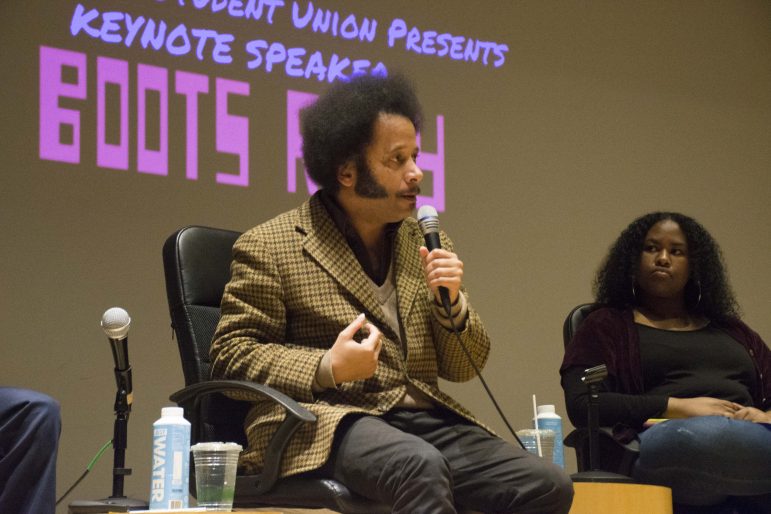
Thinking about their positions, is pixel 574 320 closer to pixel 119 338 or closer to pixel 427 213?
pixel 427 213

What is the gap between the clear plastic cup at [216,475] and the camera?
217 cm

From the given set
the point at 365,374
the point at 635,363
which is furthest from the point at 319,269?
the point at 635,363

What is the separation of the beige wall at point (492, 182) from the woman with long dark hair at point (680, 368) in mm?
913

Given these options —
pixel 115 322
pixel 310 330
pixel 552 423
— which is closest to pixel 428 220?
pixel 310 330

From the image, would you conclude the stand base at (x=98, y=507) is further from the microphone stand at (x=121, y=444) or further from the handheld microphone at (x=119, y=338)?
the handheld microphone at (x=119, y=338)

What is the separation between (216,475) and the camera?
218 cm

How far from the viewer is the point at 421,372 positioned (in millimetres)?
2520

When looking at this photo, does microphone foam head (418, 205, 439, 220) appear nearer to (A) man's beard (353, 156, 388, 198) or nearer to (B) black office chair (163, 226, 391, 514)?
(A) man's beard (353, 156, 388, 198)

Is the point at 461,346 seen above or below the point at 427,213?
below

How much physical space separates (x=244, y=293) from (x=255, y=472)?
0.41 m

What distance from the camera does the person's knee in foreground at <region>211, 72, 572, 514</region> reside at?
2.21 meters

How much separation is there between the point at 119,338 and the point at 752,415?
181cm

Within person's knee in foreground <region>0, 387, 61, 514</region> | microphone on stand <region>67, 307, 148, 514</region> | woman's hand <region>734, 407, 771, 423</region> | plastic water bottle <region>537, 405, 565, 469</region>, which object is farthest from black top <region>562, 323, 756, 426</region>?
person's knee in foreground <region>0, 387, 61, 514</region>

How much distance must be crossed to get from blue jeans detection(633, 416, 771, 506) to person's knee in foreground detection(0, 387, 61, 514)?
5.14ft
